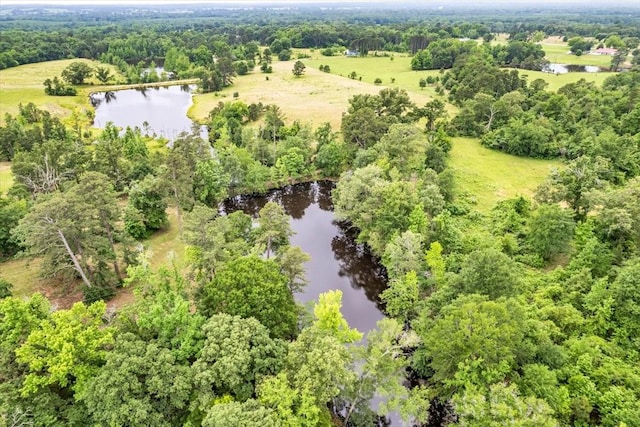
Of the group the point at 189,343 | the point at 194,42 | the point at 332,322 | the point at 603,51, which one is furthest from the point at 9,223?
the point at 603,51

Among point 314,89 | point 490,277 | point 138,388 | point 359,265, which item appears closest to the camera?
point 138,388

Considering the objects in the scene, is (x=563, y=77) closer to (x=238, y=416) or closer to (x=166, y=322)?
(x=166, y=322)

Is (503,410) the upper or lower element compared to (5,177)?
upper

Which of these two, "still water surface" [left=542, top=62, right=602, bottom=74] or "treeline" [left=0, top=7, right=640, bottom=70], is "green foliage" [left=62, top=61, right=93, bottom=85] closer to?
"treeline" [left=0, top=7, right=640, bottom=70]

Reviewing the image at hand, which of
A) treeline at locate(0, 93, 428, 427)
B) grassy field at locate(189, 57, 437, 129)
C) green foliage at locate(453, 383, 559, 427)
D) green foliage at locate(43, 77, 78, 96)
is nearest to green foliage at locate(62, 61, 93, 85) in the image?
green foliage at locate(43, 77, 78, 96)

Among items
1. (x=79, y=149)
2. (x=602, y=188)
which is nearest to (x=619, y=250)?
(x=602, y=188)

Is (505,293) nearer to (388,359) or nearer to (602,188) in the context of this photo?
(388,359)

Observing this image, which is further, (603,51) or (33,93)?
(603,51)
